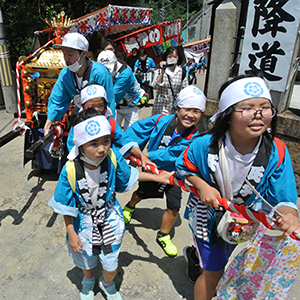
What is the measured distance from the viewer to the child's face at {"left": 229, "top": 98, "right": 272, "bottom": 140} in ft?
4.67

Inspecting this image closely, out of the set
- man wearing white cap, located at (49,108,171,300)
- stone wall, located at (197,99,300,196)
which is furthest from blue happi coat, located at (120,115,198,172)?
stone wall, located at (197,99,300,196)

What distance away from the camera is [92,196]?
1897 mm

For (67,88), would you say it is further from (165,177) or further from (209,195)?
(209,195)

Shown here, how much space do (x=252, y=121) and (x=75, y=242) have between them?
134cm

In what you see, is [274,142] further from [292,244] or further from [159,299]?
[159,299]

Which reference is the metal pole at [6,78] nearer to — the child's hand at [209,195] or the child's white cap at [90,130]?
the child's white cap at [90,130]

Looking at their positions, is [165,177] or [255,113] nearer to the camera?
Result: [255,113]

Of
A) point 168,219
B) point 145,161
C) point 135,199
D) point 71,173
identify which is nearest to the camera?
point 71,173

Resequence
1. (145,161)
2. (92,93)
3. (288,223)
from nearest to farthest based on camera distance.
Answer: (288,223)
(145,161)
(92,93)

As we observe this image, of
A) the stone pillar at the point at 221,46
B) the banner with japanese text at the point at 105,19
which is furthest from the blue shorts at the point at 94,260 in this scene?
the banner with japanese text at the point at 105,19

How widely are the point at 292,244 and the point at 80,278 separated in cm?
172

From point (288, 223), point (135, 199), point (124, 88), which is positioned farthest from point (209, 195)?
point (124, 88)

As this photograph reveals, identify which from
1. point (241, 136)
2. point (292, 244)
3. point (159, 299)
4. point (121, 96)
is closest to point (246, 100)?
point (241, 136)

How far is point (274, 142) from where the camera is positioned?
5.32ft
